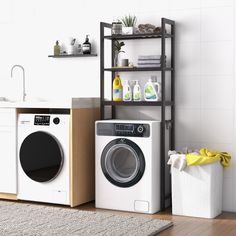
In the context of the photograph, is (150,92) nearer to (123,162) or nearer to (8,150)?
(123,162)

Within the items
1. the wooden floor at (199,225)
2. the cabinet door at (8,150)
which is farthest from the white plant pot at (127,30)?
the wooden floor at (199,225)

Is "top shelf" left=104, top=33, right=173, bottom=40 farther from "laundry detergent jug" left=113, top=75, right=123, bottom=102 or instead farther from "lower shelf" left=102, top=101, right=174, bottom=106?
"lower shelf" left=102, top=101, right=174, bottom=106

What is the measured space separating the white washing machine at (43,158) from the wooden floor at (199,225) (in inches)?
18.7

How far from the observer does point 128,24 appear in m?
5.32

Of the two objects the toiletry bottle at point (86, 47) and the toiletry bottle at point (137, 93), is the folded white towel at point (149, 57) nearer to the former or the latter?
the toiletry bottle at point (137, 93)

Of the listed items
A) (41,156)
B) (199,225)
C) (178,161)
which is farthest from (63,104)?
(199,225)

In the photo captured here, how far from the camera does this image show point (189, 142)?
5.26 metres

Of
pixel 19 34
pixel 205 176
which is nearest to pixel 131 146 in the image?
pixel 205 176

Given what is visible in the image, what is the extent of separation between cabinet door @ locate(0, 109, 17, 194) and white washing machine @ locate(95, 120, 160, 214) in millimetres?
823

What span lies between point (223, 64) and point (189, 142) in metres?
0.77

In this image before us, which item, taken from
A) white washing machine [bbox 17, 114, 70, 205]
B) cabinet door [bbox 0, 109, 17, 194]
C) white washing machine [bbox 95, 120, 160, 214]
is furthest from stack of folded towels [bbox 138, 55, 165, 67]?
cabinet door [bbox 0, 109, 17, 194]

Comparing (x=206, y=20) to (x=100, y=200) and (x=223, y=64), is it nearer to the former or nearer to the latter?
(x=223, y=64)

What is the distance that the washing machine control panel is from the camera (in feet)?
16.3

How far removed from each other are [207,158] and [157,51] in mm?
1204
